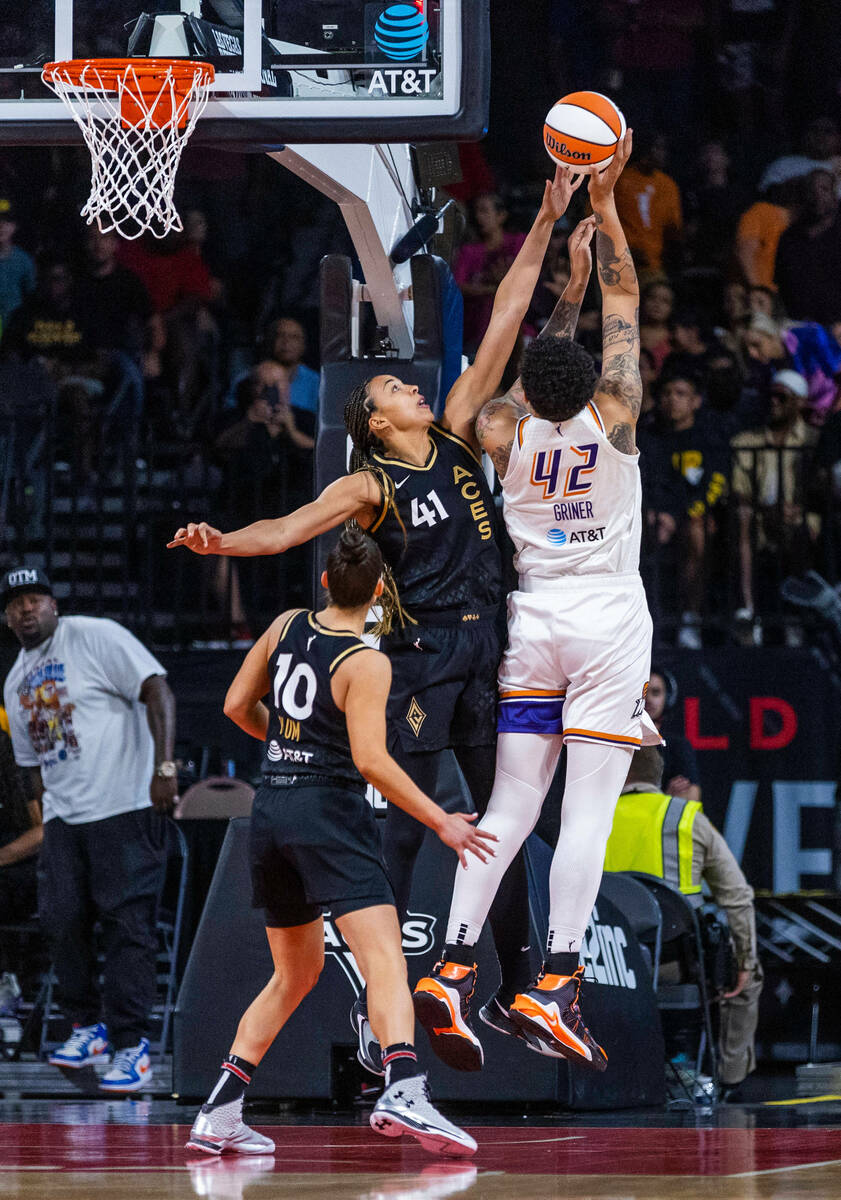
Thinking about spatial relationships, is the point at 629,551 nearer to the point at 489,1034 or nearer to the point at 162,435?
the point at 489,1034

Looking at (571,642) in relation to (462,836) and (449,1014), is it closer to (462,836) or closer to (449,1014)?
(462,836)

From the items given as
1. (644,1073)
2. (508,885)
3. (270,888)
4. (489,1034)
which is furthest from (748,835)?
(270,888)

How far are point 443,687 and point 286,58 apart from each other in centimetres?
273

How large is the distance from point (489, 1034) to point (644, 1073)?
42.3 inches

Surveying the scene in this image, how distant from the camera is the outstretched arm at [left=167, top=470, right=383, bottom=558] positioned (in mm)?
6203

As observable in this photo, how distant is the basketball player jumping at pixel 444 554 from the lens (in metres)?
6.77

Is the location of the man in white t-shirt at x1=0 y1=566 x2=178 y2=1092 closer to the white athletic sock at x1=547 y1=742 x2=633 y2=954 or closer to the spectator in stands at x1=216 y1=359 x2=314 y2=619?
the spectator in stands at x1=216 y1=359 x2=314 y2=619

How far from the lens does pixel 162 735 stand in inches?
386

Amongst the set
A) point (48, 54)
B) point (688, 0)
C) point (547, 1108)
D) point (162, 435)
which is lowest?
point (547, 1108)

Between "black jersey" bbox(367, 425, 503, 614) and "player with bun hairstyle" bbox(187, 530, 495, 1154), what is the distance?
1.25 ft

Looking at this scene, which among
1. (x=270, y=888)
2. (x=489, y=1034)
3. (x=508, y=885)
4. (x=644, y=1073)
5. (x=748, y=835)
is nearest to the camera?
(x=270, y=888)

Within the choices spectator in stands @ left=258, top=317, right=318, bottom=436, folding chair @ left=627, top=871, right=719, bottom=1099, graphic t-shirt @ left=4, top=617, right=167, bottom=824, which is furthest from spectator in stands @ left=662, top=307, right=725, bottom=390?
graphic t-shirt @ left=4, top=617, right=167, bottom=824

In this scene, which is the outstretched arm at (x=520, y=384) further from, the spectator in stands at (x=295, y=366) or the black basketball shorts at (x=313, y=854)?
the spectator in stands at (x=295, y=366)

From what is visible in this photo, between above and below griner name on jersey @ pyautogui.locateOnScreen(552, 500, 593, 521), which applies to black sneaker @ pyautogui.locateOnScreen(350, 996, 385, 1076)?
below
